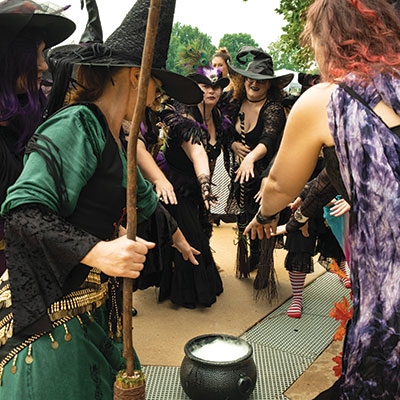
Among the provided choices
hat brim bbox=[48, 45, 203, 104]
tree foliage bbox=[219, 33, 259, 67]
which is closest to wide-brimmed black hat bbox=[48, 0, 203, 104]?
hat brim bbox=[48, 45, 203, 104]

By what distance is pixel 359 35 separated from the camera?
1647 millimetres

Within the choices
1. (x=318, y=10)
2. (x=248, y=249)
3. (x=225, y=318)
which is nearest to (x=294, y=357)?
(x=225, y=318)

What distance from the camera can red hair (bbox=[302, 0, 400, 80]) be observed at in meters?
→ 1.62

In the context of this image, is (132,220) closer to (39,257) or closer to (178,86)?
(39,257)

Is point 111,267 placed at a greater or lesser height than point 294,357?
greater

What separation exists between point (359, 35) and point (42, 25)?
135cm

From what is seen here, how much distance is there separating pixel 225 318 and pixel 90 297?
2.75m

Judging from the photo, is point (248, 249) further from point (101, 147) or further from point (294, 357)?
point (101, 147)

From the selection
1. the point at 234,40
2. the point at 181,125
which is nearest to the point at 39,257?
the point at 181,125

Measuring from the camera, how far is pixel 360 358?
1638mm

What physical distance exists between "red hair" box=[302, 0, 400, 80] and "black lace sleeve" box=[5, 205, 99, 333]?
3.08ft

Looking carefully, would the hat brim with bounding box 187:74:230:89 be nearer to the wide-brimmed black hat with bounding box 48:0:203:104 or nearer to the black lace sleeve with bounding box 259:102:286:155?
the black lace sleeve with bounding box 259:102:286:155

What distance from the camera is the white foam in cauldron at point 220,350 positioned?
121 inches

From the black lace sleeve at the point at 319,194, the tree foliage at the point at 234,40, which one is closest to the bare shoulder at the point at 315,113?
the black lace sleeve at the point at 319,194
